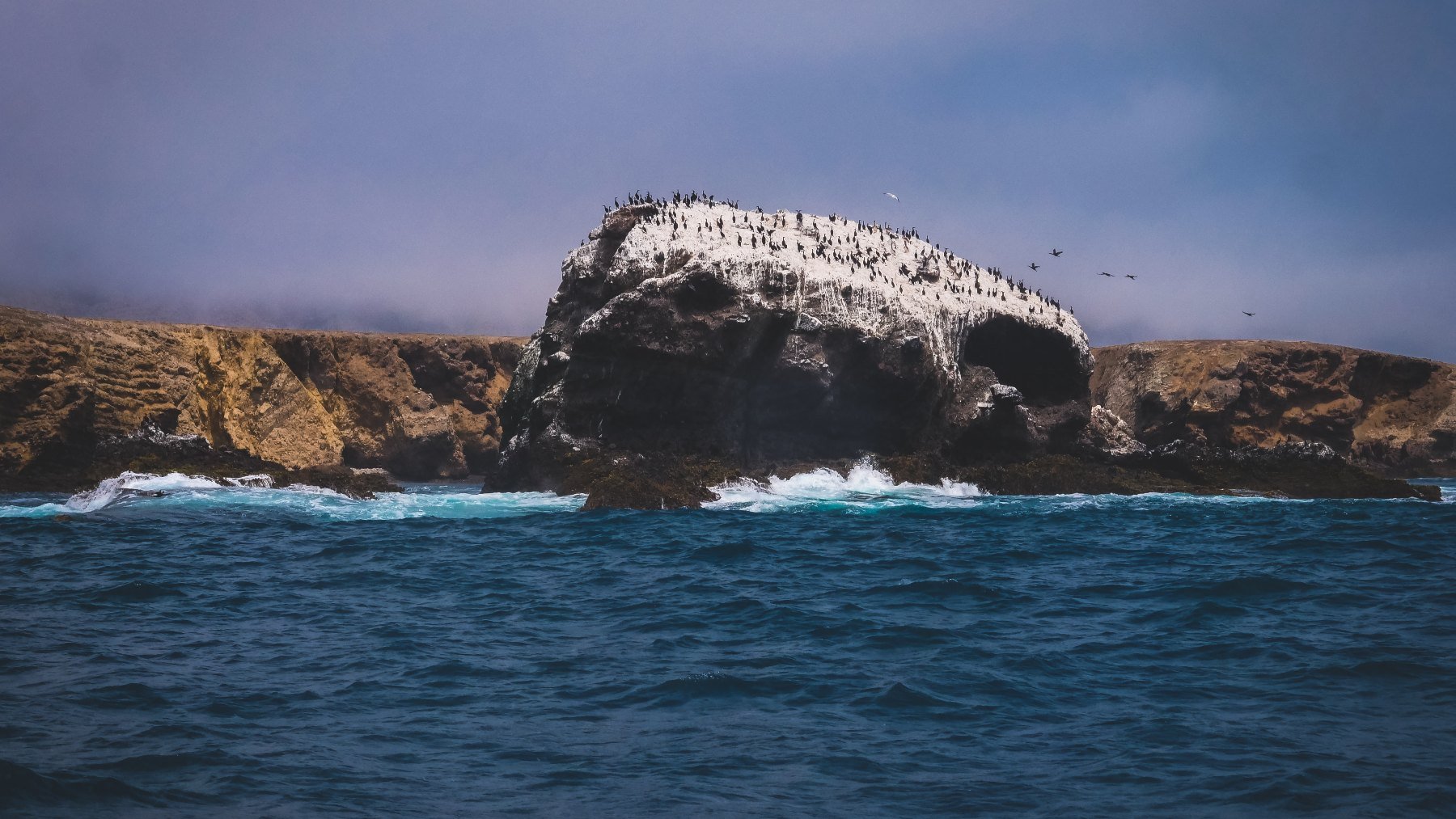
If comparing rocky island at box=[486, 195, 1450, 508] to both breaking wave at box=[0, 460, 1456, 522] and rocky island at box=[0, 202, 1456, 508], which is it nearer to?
rocky island at box=[0, 202, 1456, 508]

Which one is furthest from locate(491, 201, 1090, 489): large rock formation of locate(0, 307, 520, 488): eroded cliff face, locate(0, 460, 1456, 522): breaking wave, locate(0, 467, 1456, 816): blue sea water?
locate(0, 467, 1456, 816): blue sea water

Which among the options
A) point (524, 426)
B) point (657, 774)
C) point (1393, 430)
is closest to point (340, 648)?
point (657, 774)

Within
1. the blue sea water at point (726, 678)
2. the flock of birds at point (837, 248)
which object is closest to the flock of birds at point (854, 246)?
the flock of birds at point (837, 248)

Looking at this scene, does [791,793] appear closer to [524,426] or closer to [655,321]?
[655,321]

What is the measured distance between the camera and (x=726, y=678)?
10.6 m

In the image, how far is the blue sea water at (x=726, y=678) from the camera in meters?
7.70

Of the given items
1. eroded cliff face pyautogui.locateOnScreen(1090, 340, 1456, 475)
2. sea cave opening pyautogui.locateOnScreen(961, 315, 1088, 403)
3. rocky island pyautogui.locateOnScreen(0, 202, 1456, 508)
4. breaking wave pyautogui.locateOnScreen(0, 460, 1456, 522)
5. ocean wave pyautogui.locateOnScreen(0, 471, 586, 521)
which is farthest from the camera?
eroded cliff face pyautogui.locateOnScreen(1090, 340, 1456, 475)

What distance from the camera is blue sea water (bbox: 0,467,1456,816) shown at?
770 centimetres

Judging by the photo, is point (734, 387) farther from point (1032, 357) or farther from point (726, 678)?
point (726, 678)

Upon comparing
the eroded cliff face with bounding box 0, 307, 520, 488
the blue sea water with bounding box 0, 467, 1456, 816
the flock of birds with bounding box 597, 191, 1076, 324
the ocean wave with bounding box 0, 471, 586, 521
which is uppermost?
the flock of birds with bounding box 597, 191, 1076, 324

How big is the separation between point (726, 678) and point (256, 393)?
46.9 m

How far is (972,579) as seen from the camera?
16.5 m

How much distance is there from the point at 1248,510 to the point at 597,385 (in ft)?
66.5

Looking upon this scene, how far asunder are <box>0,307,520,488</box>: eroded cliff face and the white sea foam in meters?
20.5
